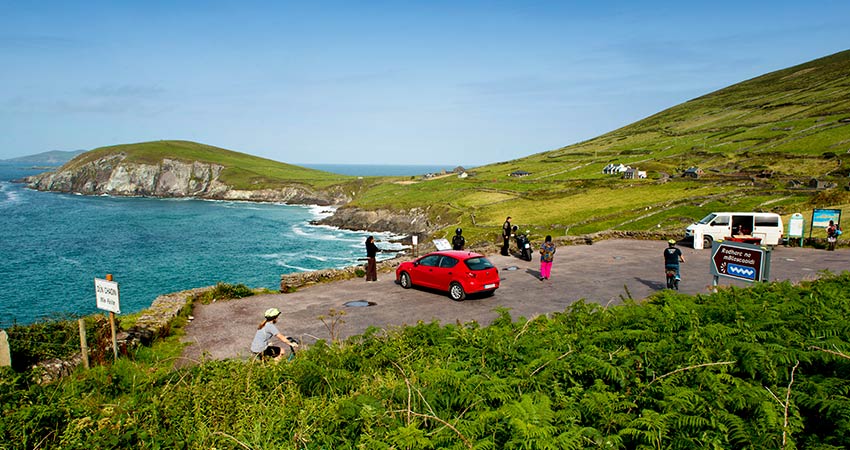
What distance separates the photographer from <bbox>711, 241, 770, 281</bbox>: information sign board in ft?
46.7

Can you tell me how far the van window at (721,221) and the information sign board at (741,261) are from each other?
17.3 m

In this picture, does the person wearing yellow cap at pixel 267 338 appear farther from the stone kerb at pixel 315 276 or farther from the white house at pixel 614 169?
the white house at pixel 614 169

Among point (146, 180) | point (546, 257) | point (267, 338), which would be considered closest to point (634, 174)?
point (546, 257)

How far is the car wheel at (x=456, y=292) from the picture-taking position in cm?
1872

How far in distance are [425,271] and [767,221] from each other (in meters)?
23.7


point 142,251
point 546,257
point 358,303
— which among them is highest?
point 546,257

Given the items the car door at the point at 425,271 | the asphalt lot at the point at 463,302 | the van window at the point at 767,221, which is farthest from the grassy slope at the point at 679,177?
the car door at the point at 425,271

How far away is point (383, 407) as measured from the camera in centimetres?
619

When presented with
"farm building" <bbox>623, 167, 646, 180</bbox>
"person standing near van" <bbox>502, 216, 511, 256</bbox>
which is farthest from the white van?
"farm building" <bbox>623, 167, 646, 180</bbox>

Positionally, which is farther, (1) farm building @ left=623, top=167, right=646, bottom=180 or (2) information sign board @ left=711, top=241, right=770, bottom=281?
(1) farm building @ left=623, top=167, right=646, bottom=180

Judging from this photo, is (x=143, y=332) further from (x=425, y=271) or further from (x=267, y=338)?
(x=425, y=271)

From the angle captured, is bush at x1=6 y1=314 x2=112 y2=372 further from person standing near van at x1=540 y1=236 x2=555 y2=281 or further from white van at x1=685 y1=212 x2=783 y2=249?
white van at x1=685 y1=212 x2=783 y2=249

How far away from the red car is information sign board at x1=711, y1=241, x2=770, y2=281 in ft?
25.2

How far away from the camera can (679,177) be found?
269ft
